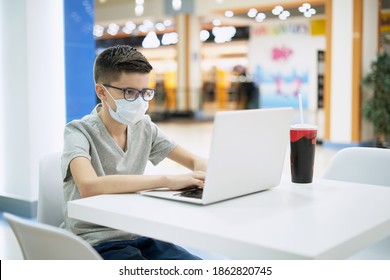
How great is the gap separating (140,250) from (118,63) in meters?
0.62

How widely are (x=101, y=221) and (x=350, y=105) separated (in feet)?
25.3

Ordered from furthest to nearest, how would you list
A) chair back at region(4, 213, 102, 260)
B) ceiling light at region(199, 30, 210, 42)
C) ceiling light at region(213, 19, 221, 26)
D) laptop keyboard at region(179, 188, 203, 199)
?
ceiling light at region(213, 19, 221, 26) → ceiling light at region(199, 30, 210, 42) → laptop keyboard at region(179, 188, 203, 199) → chair back at region(4, 213, 102, 260)

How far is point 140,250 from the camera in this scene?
5.71 ft

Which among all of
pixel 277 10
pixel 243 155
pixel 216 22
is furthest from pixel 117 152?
pixel 216 22

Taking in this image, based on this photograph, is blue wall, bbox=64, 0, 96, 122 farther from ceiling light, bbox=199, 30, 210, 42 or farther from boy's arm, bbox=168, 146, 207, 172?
ceiling light, bbox=199, 30, 210, 42

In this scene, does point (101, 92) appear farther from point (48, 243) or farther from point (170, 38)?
point (170, 38)

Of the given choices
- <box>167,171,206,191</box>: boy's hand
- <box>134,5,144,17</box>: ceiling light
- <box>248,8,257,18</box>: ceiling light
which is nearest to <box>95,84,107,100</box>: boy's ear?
<box>167,171,206,191</box>: boy's hand

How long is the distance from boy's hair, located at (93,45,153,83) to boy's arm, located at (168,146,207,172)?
381 mm

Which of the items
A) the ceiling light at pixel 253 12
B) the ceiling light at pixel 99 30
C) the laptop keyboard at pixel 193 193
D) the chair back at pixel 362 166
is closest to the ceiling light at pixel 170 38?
the ceiling light at pixel 99 30

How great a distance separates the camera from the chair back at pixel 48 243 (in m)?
1.12

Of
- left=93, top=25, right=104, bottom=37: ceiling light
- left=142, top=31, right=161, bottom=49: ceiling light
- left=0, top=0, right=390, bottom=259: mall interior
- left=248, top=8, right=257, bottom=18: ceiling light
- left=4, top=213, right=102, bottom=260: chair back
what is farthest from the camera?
left=93, top=25, right=104, bottom=37: ceiling light

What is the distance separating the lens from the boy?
5.32 ft

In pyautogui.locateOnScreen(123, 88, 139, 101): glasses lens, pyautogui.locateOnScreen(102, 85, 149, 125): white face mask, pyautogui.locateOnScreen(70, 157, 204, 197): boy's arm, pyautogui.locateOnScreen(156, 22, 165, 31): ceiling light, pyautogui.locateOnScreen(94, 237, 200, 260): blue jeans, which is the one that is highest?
pyautogui.locateOnScreen(156, 22, 165, 31): ceiling light

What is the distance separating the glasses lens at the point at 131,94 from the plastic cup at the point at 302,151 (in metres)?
0.54
